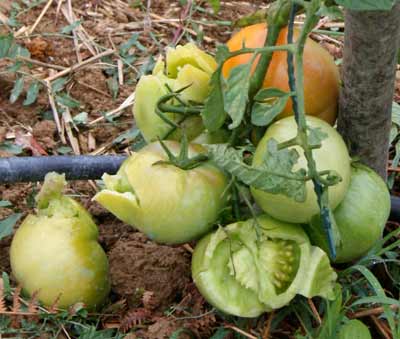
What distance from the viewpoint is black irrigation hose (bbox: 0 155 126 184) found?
1.61 meters

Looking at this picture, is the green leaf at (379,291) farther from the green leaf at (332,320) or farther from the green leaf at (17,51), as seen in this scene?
the green leaf at (17,51)

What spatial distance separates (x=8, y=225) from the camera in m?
1.52

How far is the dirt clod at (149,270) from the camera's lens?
144 centimetres

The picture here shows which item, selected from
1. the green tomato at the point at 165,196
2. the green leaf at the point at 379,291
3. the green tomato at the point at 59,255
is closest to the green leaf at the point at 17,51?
the green tomato at the point at 59,255

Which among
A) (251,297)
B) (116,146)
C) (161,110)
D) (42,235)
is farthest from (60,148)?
(251,297)

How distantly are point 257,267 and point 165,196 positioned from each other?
0.57ft

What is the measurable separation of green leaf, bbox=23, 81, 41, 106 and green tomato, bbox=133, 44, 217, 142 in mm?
707

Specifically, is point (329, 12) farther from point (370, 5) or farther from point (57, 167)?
point (57, 167)

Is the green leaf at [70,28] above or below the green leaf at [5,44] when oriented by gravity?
below

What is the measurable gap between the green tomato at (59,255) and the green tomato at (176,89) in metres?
0.21

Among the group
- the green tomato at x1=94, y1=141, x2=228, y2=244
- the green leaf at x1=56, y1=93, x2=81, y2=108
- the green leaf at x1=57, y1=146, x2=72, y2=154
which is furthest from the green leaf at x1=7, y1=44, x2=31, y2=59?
the green tomato at x1=94, y1=141, x2=228, y2=244

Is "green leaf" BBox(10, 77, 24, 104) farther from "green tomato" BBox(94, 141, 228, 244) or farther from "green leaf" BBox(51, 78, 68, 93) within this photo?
"green tomato" BBox(94, 141, 228, 244)

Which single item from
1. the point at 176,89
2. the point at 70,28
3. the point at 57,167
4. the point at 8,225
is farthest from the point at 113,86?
the point at 176,89

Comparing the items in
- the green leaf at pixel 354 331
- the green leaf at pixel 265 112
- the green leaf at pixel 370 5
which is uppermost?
the green leaf at pixel 370 5
